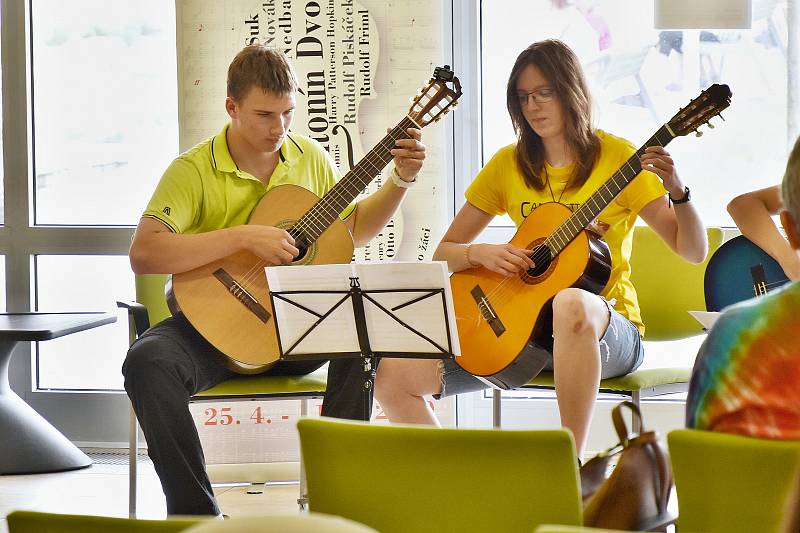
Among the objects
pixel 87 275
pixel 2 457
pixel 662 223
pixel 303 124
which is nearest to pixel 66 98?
pixel 87 275

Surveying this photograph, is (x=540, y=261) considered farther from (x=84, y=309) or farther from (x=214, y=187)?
(x=84, y=309)

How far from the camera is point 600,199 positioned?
274 cm

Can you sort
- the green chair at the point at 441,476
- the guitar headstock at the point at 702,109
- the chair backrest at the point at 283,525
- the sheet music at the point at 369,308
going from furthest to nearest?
1. the guitar headstock at the point at 702,109
2. the sheet music at the point at 369,308
3. the green chair at the point at 441,476
4. the chair backrest at the point at 283,525

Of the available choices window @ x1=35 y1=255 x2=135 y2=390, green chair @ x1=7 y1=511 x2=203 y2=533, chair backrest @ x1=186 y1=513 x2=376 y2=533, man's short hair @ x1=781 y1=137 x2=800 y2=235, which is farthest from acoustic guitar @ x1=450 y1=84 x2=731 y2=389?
chair backrest @ x1=186 y1=513 x2=376 y2=533

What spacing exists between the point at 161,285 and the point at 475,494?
2.13 m

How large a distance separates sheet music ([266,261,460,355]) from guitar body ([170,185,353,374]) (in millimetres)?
334

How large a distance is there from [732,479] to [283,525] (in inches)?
29.8

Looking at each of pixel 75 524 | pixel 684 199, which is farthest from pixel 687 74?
pixel 75 524

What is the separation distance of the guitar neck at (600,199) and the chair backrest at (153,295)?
1289mm

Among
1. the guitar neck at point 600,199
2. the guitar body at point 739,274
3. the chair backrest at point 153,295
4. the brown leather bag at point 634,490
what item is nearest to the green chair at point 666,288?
the guitar body at point 739,274

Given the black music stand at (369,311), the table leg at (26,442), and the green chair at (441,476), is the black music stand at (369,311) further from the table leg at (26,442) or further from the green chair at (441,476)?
the table leg at (26,442)

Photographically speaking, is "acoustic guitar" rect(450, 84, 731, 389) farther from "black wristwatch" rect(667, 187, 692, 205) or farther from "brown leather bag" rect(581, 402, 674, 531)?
"brown leather bag" rect(581, 402, 674, 531)

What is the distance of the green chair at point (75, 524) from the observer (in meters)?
1.08

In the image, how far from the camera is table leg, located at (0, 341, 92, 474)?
3789 millimetres
